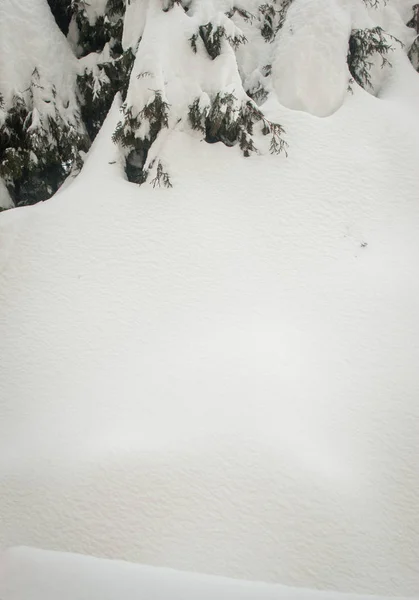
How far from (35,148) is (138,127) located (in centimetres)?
187

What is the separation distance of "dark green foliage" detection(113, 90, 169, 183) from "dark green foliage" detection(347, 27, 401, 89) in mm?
4069

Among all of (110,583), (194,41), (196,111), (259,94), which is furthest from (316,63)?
(110,583)

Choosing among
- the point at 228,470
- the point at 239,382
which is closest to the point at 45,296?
the point at 239,382

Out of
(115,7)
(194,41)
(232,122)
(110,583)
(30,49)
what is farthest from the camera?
(115,7)

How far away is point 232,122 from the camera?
7098 mm

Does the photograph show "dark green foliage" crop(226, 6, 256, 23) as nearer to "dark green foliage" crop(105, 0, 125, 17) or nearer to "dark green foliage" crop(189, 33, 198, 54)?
"dark green foliage" crop(189, 33, 198, 54)

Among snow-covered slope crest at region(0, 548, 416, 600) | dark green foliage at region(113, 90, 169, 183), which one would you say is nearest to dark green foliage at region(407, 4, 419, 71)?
dark green foliage at region(113, 90, 169, 183)

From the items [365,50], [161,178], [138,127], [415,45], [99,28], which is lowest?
[161,178]

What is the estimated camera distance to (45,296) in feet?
20.3

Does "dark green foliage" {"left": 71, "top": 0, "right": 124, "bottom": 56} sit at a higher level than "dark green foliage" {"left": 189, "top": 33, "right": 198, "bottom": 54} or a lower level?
higher

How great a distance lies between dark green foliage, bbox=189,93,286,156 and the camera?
23.1 feet

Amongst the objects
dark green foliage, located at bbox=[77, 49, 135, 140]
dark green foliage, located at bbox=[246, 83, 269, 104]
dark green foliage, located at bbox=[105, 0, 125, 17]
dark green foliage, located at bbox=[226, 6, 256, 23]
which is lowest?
dark green foliage, located at bbox=[77, 49, 135, 140]

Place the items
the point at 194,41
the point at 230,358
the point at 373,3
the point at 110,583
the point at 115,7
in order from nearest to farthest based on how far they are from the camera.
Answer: the point at 110,583 < the point at 230,358 < the point at 194,41 < the point at 115,7 < the point at 373,3

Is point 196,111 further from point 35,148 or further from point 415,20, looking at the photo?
point 415,20
